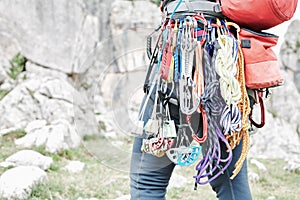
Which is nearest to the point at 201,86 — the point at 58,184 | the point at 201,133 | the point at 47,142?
the point at 201,133

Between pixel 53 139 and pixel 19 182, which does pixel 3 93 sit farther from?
pixel 19 182

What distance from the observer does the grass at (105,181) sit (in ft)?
4.96

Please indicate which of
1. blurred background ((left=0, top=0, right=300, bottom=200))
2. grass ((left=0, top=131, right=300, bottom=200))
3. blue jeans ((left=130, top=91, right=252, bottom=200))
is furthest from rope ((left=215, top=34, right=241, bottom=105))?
grass ((left=0, top=131, right=300, bottom=200))

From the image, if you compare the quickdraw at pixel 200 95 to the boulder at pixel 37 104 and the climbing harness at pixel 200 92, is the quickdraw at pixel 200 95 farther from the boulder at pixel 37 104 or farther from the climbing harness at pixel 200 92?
the boulder at pixel 37 104

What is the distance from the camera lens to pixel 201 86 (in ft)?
3.50

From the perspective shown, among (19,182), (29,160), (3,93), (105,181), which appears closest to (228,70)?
(19,182)

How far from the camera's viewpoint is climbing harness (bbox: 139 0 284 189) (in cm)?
105

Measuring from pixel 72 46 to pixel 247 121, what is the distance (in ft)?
29.4

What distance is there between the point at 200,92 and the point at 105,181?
6.72 feet

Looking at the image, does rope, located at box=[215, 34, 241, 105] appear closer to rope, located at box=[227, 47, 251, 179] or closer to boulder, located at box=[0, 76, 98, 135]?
rope, located at box=[227, 47, 251, 179]

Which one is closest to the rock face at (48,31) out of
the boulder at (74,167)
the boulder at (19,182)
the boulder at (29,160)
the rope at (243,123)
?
the boulder at (74,167)

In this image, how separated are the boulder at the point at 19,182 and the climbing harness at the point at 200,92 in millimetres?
1284

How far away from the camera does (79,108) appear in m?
1.59

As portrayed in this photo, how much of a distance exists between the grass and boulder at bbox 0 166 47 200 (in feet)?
0.15
